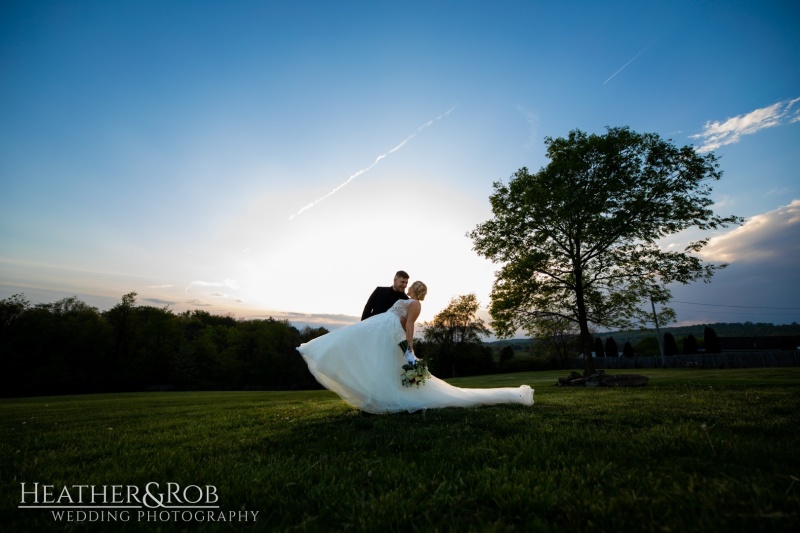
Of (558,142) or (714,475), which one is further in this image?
(558,142)

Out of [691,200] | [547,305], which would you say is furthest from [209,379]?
[691,200]

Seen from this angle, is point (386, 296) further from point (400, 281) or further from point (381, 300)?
point (400, 281)

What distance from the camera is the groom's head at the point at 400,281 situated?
26.6ft

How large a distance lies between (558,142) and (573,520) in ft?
77.1

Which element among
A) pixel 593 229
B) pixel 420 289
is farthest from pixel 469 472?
pixel 593 229

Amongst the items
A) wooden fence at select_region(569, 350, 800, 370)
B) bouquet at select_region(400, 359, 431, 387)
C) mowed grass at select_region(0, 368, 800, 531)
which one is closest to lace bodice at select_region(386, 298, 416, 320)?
bouquet at select_region(400, 359, 431, 387)

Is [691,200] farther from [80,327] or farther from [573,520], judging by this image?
[80,327]

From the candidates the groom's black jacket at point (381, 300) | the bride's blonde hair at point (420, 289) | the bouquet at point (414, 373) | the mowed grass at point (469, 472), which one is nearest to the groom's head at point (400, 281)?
the groom's black jacket at point (381, 300)

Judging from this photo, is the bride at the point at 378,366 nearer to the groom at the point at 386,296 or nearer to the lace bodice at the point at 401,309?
the lace bodice at the point at 401,309

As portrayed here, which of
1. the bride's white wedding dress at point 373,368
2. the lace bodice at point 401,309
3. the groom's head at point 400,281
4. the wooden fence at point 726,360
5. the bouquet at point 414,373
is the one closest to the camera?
the bride's white wedding dress at point 373,368

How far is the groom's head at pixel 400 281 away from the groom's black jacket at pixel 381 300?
126mm

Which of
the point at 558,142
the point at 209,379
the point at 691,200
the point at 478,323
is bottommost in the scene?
the point at 209,379

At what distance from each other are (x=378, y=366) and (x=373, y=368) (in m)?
0.11

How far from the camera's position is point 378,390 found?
21.7 ft
